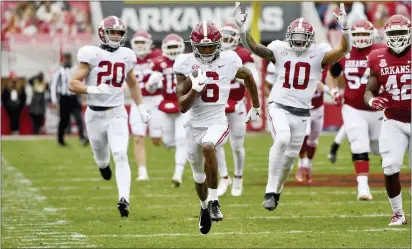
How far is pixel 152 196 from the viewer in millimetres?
11055

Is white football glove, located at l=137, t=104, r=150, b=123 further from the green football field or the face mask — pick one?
the face mask

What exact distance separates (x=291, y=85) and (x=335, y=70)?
1.85m

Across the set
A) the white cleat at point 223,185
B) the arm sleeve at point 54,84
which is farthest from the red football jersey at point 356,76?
the arm sleeve at point 54,84

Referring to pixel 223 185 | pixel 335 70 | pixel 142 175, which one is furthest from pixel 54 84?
pixel 335 70

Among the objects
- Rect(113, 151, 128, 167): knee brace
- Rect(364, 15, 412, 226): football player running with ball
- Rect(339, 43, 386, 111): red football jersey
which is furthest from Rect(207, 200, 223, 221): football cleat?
Rect(339, 43, 386, 111): red football jersey

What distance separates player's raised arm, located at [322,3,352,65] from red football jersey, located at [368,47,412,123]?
0.81 ft

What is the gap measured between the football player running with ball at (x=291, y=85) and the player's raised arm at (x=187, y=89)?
789 millimetres

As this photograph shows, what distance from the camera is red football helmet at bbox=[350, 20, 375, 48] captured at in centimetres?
1042

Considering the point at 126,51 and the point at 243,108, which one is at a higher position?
the point at 126,51

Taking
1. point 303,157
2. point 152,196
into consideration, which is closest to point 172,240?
point 152,196

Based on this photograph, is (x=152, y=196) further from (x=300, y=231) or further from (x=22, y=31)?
(x=22, y=31)

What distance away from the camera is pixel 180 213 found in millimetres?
9742

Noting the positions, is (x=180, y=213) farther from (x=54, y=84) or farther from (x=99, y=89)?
(x=54, y=84)

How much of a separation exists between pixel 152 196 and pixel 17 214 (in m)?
1.65
